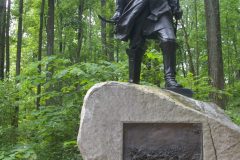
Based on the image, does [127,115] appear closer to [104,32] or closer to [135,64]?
[135,64]

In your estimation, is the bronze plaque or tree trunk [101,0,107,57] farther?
tree trunk [101,0,107,57]

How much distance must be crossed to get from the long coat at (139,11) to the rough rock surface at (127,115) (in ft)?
3.82

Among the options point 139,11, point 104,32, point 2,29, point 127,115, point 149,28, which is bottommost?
point 127,115

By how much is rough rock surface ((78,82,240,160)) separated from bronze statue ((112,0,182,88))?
2.17ft

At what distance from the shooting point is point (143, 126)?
475 centimetres

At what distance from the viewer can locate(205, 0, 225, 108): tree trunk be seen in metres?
11.4

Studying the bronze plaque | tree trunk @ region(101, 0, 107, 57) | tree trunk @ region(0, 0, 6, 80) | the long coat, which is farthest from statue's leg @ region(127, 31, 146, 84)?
tree trunk @ region(101, 0, 107, 57)

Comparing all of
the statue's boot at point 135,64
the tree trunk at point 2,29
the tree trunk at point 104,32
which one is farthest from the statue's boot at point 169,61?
the tree trunk at point 104,32

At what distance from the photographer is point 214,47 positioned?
1170 cm

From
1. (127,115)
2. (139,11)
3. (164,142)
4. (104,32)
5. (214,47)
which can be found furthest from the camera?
(104,32)

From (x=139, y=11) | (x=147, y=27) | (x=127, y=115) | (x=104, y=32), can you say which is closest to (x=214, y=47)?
(x=147, y=27)

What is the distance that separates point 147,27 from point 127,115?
1539mm

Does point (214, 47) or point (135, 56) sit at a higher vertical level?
point (214, 47)

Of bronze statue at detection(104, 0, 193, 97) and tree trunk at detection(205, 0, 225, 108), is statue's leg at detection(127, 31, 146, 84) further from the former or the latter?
tree trunk at detection(205, 0, 225, 108)
